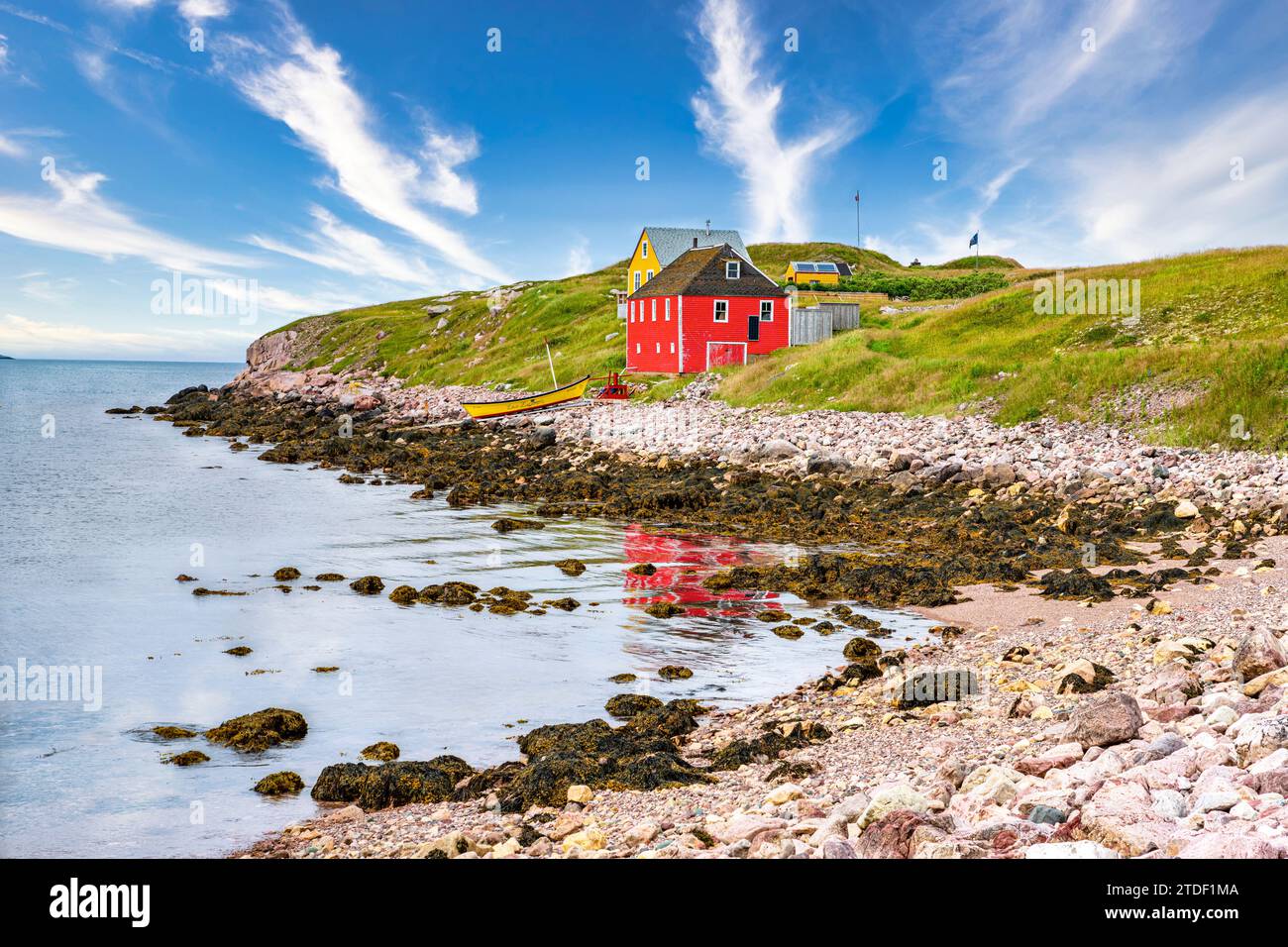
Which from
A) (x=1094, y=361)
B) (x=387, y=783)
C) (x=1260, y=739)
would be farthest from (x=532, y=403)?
(x=1260, y=739)

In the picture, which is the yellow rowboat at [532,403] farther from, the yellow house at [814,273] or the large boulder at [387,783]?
the yellow house at [814,273]

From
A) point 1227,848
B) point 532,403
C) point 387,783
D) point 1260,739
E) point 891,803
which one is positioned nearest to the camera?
point 1227,848

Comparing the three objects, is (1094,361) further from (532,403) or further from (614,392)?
(532,403)

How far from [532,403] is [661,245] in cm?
→ 2759

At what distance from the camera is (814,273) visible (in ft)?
320

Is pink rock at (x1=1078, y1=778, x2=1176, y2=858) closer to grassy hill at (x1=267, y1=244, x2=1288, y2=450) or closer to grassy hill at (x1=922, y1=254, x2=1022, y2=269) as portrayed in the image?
grassy hill at (x1=267, y1=244, x2=1288, y2=450)

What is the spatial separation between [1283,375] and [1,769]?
1250 inches

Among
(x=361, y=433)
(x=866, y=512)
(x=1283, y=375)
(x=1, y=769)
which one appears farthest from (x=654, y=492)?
(x=361, y=433)

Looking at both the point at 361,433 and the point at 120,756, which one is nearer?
the point at 120,756

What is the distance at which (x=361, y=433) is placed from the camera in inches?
2276

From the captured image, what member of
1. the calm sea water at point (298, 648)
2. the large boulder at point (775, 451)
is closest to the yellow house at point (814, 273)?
the large boulder at point (775, 451)

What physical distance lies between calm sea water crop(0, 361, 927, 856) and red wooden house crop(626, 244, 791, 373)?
2921 cm

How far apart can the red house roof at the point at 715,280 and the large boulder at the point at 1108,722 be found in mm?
50860
